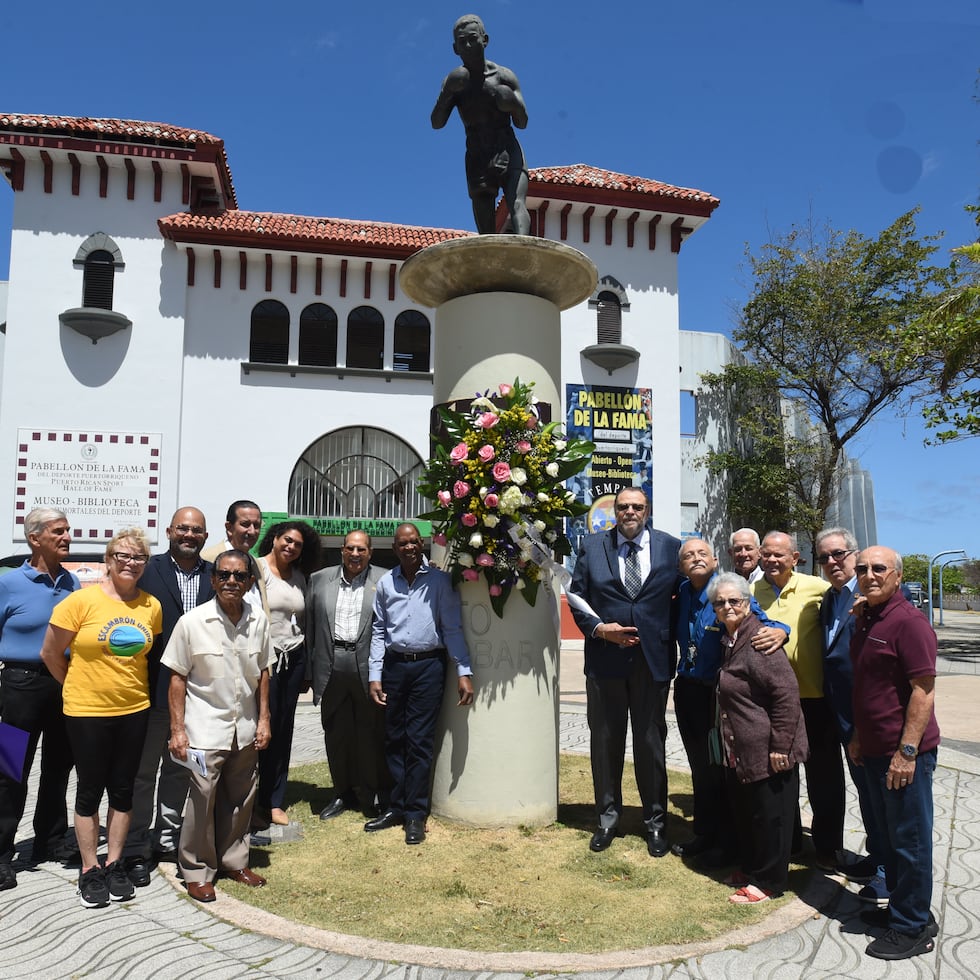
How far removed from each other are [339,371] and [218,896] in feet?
49.5

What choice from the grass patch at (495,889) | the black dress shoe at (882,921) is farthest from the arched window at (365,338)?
the black dress shoe at (882,921)

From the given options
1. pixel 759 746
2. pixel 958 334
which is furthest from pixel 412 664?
pixel 958 334

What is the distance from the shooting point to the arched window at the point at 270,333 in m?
18.2

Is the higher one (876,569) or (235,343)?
(235,343)

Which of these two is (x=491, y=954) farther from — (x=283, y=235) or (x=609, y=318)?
(x=609, y=318)

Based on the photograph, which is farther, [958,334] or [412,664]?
[958,334]

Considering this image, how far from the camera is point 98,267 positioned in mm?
17609

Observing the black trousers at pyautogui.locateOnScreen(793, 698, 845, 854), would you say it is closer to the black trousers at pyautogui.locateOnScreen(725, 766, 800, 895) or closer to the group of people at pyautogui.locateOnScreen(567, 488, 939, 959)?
the group of people at pyautogui.locateOnScreen(567, 488, 939, 959)

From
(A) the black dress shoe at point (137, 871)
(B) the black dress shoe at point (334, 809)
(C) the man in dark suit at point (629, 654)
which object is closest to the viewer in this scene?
(A) the black dress shoe at point (137, 871)

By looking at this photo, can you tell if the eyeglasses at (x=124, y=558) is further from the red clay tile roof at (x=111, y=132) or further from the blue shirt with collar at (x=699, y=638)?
the red clay tile roof at (x=111, y=132)

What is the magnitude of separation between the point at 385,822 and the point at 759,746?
2.46 meters

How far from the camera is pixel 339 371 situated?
59.9 feet

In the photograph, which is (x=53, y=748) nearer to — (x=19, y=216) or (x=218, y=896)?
(x=218, y=896)

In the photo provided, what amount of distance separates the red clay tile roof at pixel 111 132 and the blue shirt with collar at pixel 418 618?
1558 cm
